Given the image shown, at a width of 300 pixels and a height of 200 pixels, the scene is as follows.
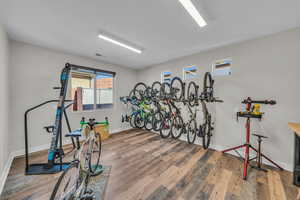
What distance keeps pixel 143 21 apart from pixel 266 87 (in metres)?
3.02

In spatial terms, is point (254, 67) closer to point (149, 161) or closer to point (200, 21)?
point (200, 21)

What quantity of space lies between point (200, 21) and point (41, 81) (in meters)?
4.14

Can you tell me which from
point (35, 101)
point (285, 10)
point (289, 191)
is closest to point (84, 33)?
point (35, 101)

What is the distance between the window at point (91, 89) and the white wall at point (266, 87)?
12.5 ft

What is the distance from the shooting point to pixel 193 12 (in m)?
1.71

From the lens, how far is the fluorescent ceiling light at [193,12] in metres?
1.52

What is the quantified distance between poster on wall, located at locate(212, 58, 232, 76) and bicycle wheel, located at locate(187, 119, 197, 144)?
1.54 meters

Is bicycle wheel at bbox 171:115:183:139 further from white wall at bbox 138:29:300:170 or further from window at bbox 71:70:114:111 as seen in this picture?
window at bbox 71:70:114:111

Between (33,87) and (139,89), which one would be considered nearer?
(33,87)

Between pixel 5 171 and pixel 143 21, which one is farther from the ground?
pixel 143 21

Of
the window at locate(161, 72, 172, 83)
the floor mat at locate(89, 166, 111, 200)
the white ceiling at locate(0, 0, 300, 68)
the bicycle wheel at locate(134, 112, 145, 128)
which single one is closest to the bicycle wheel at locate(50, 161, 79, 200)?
the floor mat at locate(89, 166, 111, 200)

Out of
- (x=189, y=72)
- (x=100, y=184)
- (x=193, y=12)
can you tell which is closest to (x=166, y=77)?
(x=189, y=72)

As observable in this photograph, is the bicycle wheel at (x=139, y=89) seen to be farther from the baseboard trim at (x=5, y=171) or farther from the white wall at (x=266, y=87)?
the baseboard trim at (x=5, y=171)

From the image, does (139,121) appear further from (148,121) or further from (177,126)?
(177,126)
